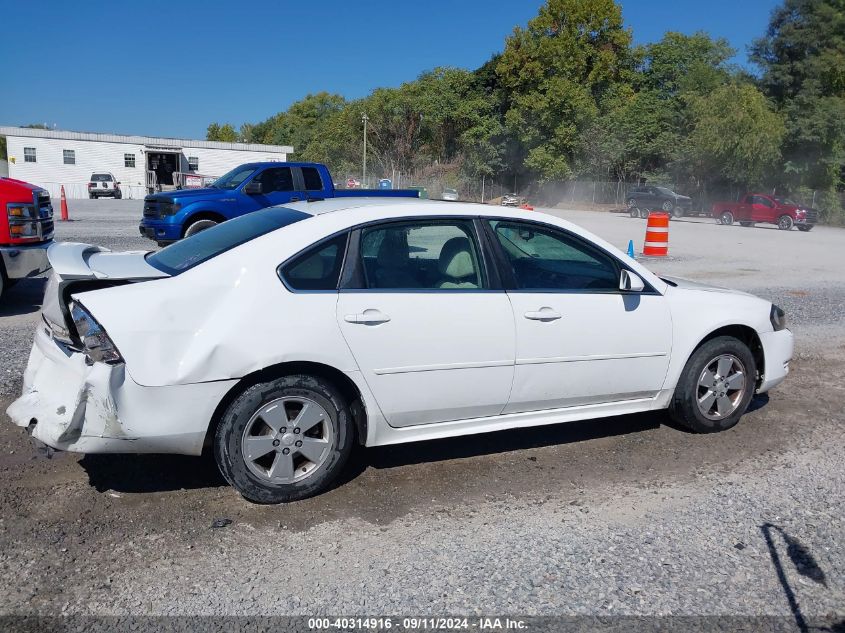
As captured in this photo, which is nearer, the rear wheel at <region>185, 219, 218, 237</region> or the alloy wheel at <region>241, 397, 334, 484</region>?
the alloy wheel at <region>241, 397, 334, 484</region>

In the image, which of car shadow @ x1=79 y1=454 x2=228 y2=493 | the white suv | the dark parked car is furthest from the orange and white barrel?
the white suv

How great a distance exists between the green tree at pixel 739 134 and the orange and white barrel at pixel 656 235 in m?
31.2

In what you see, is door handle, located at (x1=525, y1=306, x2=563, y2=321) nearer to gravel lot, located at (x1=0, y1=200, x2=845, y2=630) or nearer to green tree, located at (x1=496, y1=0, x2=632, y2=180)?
gravel lot, located at (x1=0, y1=200, x2=845, y2=630)

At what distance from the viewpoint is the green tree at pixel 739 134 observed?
138 feet

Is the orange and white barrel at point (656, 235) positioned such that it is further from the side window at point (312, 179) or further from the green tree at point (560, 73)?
the green tree at point (560, 73)

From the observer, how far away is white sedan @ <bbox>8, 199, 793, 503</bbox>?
139 inches

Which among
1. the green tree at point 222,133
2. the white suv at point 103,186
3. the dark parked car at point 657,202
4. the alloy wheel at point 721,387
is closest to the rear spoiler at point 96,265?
the alloy wheel at point 721,387

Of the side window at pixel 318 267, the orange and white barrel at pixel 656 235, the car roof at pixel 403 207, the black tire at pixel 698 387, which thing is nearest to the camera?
the side window at pixel 318 267

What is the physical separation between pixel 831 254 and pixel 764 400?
16.7 m

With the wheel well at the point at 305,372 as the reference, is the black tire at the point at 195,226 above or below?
above

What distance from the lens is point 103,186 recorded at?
44562 mm

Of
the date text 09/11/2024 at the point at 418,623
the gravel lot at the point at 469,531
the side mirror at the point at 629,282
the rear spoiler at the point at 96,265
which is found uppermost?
the rear spoiler at the point at 96,265

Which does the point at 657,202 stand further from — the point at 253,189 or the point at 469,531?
the point at 469,531

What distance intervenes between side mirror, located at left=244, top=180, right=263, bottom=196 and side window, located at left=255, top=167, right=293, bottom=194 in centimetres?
52
